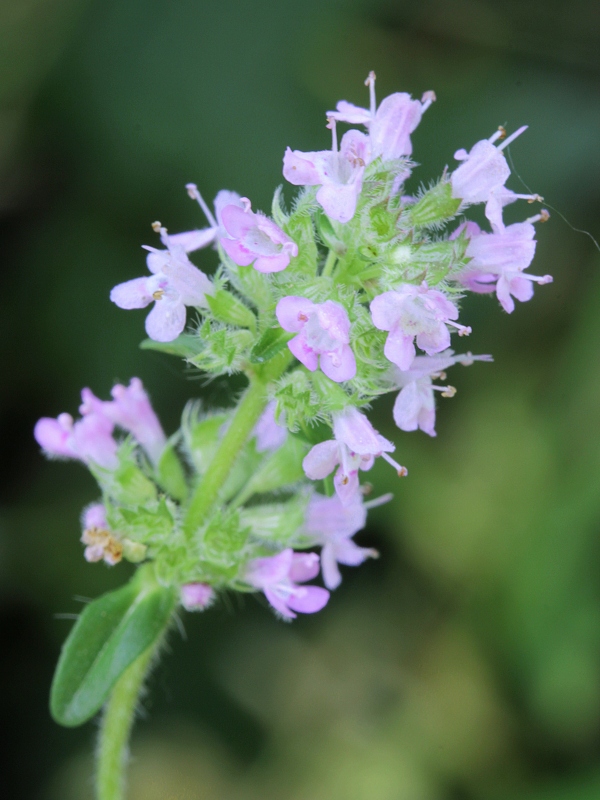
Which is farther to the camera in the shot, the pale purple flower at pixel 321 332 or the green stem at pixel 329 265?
the green stem at pixel 329 265

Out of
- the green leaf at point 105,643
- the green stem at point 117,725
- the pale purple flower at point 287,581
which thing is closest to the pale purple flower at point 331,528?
the pale purple flower at point 287,581

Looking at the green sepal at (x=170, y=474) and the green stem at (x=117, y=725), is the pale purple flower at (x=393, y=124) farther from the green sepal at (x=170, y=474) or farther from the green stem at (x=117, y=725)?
the green stem at (x=117, y=725)

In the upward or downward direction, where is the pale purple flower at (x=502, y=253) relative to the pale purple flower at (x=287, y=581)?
upward

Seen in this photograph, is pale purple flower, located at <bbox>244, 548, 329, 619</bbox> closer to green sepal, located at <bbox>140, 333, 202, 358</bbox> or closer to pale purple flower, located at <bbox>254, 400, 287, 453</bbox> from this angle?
pale purple flower, located at <bbox>254, 400, 287, 453</bbox>

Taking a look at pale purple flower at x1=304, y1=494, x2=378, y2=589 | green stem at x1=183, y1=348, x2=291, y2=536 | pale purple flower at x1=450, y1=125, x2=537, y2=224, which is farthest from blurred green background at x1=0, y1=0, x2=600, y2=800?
pale purple flower at x1=450, y1=125, x2=537, y2=224

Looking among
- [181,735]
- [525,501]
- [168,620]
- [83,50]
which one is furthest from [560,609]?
[83,50]

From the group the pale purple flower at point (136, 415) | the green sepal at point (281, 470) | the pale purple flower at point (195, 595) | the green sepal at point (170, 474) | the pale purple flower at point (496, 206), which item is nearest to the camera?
the pale purple flower at point (496, 206)

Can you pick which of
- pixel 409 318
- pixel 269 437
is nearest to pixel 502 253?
pixel 409 318

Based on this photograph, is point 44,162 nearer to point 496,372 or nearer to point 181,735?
point 496,372

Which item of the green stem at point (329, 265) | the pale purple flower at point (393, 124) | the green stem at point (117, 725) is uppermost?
the pale purple flower at point (393, 124)
